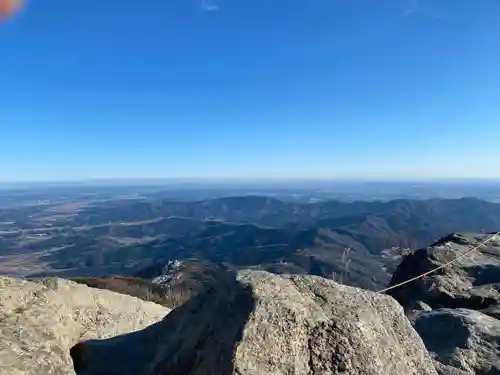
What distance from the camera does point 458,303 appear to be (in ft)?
41.1

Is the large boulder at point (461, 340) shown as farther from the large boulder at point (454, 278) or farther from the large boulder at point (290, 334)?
the large boulder at point (454, 278)

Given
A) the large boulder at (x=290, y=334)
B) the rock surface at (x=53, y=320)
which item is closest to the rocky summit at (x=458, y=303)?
the large boulder at (x=290, y=334)

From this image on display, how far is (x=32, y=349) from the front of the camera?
5223 mm

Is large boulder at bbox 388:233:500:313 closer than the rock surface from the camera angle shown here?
No

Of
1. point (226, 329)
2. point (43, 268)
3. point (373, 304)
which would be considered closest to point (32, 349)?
point (226, 329)

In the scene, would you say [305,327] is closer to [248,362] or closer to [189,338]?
[248,362]

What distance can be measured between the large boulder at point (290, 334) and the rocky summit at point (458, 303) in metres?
1.97

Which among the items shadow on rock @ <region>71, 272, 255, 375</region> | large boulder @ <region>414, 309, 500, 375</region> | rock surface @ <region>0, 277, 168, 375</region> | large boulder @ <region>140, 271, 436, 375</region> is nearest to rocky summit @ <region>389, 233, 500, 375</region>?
large boulder @ <region>414, 309, 500, 375</region>

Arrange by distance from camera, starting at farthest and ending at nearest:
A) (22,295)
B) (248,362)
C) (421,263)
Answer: (421,263) < (22,295) < (248,362)

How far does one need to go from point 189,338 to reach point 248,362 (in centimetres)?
131

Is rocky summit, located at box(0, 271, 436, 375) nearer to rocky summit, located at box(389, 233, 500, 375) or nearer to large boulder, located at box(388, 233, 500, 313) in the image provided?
rocky summit, located at box(389, 233, 500, 375)

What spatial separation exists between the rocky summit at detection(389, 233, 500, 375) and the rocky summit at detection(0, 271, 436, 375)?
2128mm

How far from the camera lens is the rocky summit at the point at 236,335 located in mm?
4758

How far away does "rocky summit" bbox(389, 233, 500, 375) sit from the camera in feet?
24.6
